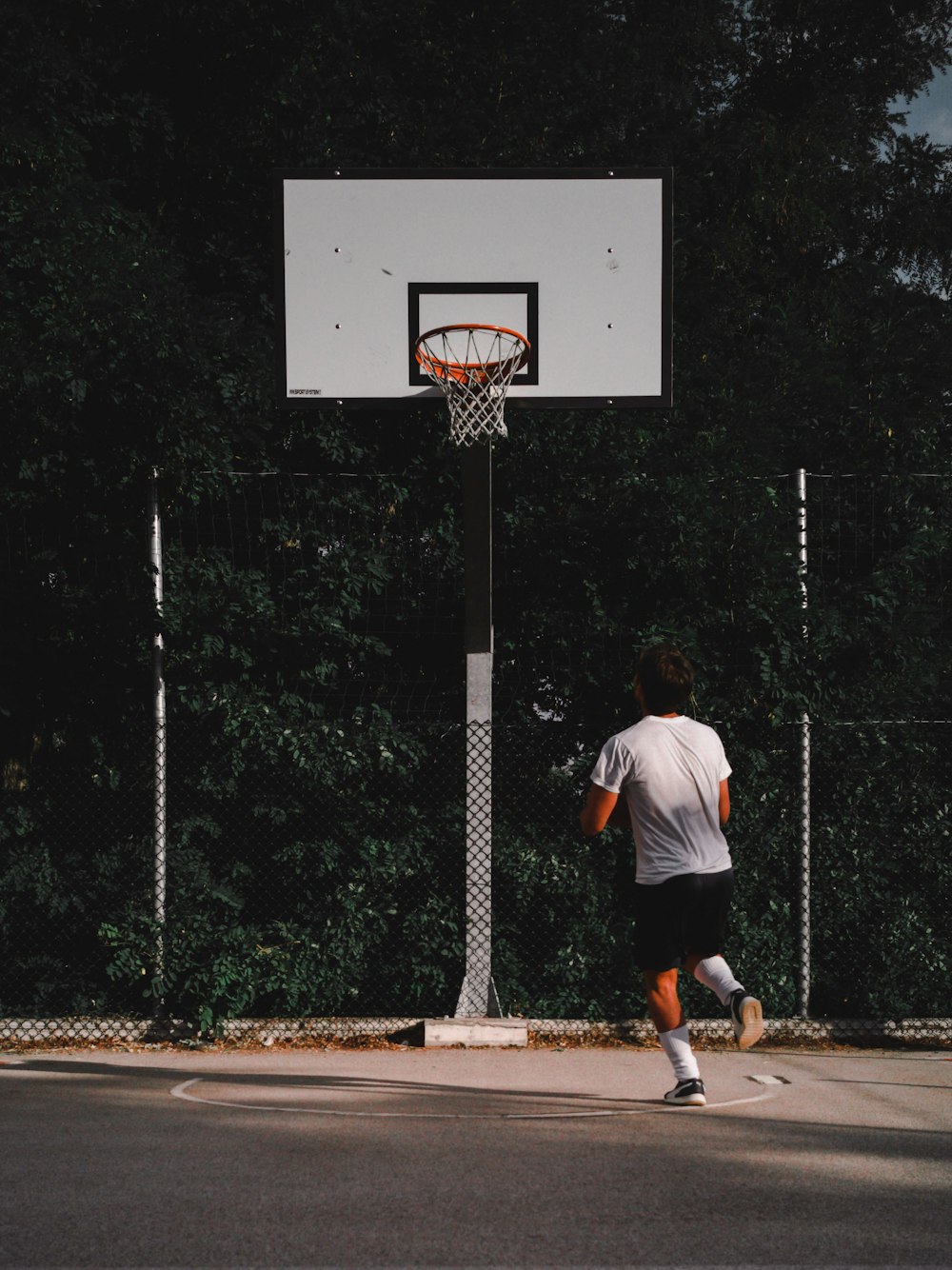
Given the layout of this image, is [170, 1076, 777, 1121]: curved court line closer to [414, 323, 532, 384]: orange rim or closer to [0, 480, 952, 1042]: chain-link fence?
[0, 480, 952, 1042]: chain-link fence

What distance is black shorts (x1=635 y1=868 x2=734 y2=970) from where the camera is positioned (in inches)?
223

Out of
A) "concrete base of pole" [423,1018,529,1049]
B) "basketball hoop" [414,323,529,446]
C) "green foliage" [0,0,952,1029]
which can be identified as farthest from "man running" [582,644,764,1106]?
"basketball hoop" [414,323,529,446]

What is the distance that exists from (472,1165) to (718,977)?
135cm

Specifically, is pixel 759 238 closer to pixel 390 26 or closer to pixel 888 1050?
pixel 390 26

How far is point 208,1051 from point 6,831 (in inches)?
71.8

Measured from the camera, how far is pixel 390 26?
571 inches

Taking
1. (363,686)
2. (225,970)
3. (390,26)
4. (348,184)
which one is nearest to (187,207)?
(390,26)

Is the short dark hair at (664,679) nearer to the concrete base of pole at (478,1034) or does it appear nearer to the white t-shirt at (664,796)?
the white t-shirt at (664,796)

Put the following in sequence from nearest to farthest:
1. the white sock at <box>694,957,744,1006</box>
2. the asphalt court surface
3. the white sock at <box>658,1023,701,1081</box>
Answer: the asphalt court surface, the white sock at <box>694,957,744,1006</box>, the white sock at <box>658,1023,701,1081</box>

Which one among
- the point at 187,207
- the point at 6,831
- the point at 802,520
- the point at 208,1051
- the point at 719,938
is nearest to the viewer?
the point at 719,938

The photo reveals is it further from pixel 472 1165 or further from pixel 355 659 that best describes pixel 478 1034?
pixel 472 1165

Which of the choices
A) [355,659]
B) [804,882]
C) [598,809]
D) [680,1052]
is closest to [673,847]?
[598,809]

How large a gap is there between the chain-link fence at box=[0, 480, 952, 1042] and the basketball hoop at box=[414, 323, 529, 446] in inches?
74.5

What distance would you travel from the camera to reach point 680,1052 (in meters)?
5.72
